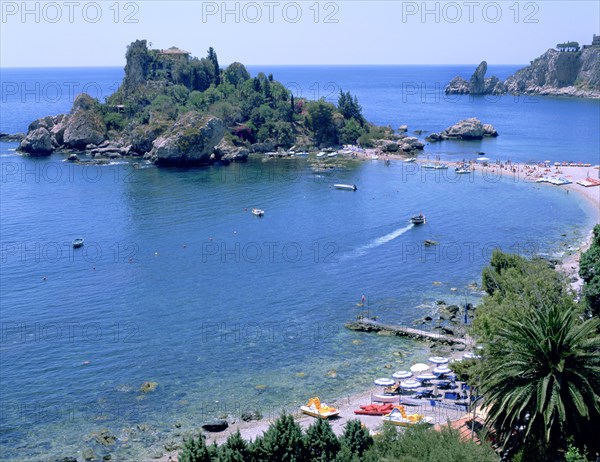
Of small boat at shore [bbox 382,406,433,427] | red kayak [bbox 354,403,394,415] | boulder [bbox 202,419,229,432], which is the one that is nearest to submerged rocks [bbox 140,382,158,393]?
boulder [bbox 202,419,229,432]

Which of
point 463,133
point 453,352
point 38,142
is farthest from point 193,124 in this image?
point 453,352

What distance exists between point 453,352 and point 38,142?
109 m

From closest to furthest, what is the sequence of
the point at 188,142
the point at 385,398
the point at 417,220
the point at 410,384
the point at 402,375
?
the point at 385,398 → the point at 410,384 → the point at 402,375 → the point at 417,220 → the point at 188,142

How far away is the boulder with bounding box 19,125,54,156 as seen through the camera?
135875 mm

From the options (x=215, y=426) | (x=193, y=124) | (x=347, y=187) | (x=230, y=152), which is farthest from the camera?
(x=230, y=152)

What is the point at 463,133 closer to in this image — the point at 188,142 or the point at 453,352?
the point at 188,142

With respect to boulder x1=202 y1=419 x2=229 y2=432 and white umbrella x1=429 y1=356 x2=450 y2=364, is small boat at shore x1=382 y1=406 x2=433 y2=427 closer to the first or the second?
white umbrella x1=429 y1=356 x2=450 y2=364

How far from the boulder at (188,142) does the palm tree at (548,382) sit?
9893 centimetres

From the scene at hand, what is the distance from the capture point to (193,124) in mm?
124875

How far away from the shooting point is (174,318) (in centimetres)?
5791

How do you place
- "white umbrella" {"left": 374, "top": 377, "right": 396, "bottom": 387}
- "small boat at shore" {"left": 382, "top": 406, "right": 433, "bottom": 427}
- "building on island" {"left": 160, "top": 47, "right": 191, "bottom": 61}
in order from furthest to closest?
1. "building on island" {"left": 160, "top": 47, "right": 191, "bottom": 61}
2. "white umbrella" {"left": 374, "top": 377, "right": 396, "bottom": 387}
3. "small boat at shore" {"left": 382, "top": 406, "right": 433, "bottom": 427}

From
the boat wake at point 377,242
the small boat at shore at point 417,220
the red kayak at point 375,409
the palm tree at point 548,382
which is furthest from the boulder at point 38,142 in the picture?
the palm tree at point 548,382

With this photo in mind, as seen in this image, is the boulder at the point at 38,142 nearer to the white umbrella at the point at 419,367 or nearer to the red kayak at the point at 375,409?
the white umbrella at the point at 419,367

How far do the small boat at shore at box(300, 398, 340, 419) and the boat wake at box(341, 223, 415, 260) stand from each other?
1212 inches
